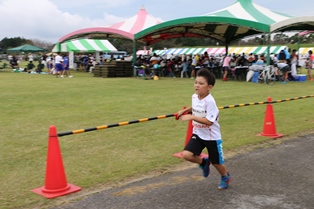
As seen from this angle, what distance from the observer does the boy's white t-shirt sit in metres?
3.96

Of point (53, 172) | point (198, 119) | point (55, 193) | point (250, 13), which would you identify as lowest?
point (55, 193)

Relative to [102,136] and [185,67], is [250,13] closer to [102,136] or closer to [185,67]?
[185,67]

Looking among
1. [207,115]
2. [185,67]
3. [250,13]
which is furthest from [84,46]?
[207,115]

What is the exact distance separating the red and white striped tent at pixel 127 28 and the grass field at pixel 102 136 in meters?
13.3

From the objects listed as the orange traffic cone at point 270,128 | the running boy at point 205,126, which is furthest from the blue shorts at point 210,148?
the orange traffic cone at point 270,128

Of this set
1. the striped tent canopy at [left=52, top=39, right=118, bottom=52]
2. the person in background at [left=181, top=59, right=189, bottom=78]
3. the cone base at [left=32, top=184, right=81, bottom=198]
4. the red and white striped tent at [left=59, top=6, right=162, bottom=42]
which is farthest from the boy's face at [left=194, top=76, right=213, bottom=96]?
the striped tent canopy at [left=52, top=39, right=118, bottom=52]

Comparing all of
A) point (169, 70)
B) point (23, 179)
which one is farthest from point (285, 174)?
point (169, 70)

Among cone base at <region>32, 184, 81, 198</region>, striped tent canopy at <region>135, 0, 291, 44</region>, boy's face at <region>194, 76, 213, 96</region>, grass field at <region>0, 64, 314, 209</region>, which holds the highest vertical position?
striped tent canopy at <region>135, 0, 291, 44</region>

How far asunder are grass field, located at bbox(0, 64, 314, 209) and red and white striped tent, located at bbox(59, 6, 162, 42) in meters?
13.3

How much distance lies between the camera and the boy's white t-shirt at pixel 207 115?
3957 millimetres

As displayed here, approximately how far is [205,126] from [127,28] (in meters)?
23.2

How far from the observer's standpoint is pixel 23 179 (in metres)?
4.62

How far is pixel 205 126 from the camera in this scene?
13.4 feet

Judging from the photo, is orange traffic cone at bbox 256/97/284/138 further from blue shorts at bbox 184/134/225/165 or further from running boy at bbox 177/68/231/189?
blue shorts at bbox 184/134/225/165
